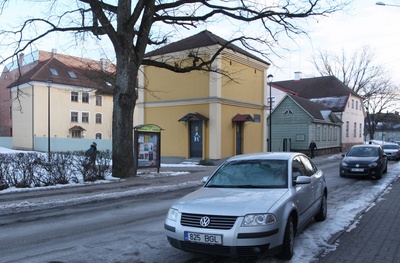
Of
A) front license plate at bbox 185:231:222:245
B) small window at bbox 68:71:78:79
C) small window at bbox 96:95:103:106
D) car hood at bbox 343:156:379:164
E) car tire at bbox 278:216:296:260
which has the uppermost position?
small window at bbox 68:71:78:79

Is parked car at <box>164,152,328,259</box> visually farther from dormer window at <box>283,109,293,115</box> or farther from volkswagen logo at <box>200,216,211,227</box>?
dormer window at <box>283,109,293,115</box>

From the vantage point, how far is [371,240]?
6.00 meters

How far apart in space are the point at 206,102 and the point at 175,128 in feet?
10.4

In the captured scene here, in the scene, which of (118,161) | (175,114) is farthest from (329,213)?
(175,114)

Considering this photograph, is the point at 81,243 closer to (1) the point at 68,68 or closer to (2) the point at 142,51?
(2) the point at 142,51

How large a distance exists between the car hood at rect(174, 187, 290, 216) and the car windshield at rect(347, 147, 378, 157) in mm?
12666

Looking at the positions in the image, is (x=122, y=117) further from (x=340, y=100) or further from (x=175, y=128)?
(x=340, y=100)

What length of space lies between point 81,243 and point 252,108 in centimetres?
2224

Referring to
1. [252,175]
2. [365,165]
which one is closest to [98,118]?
[365,165]

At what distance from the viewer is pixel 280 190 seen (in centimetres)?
533

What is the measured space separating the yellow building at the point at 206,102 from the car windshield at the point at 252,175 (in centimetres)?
1611

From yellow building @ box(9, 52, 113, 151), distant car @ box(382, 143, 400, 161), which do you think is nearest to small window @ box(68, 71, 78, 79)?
yellow building @ box(9, 52, 113, 151)

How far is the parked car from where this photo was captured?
4.39 metres

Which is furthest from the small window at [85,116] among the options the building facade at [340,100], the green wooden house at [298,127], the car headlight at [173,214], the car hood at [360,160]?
the car headlight at [173,214]
